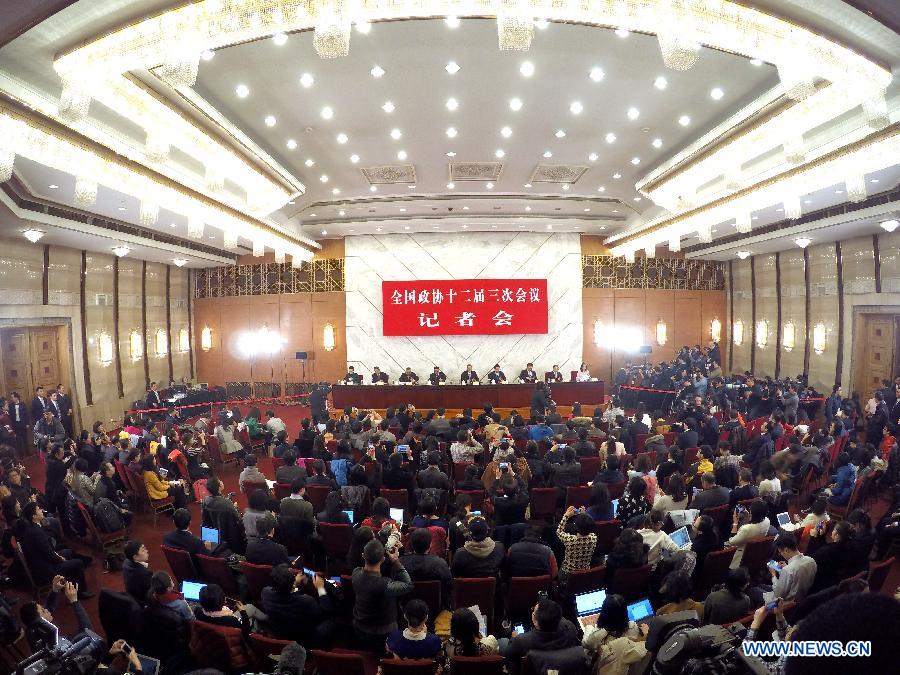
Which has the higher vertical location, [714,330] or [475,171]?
[475,171]

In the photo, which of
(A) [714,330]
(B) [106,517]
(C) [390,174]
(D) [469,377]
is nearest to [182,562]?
(B) [106,517]

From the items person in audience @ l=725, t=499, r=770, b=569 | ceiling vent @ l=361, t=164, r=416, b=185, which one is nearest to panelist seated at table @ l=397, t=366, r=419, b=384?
ceiling vent @ l=361, t=164, r=416, b=185

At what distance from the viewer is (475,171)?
9.22 meters

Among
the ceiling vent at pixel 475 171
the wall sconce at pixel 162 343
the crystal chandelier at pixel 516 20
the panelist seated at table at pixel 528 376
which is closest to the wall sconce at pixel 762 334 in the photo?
the panelist seated at table at pixel 528 376

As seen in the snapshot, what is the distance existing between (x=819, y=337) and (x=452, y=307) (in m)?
9.75

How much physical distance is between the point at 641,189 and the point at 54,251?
12.5 m

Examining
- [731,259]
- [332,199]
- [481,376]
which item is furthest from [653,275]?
[332,199]

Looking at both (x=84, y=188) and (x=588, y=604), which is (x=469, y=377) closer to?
(x=84, y=188)

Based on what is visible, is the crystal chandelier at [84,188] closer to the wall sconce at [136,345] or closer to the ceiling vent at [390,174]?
the ceiling vent at [390,174]

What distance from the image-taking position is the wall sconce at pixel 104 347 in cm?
1277

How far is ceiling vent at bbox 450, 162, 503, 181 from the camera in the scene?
8805 mm

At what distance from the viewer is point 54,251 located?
449 inches

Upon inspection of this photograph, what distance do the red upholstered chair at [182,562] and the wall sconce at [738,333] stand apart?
17014 mm

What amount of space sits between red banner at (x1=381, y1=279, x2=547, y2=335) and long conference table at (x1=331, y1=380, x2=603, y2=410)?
2.70 m
